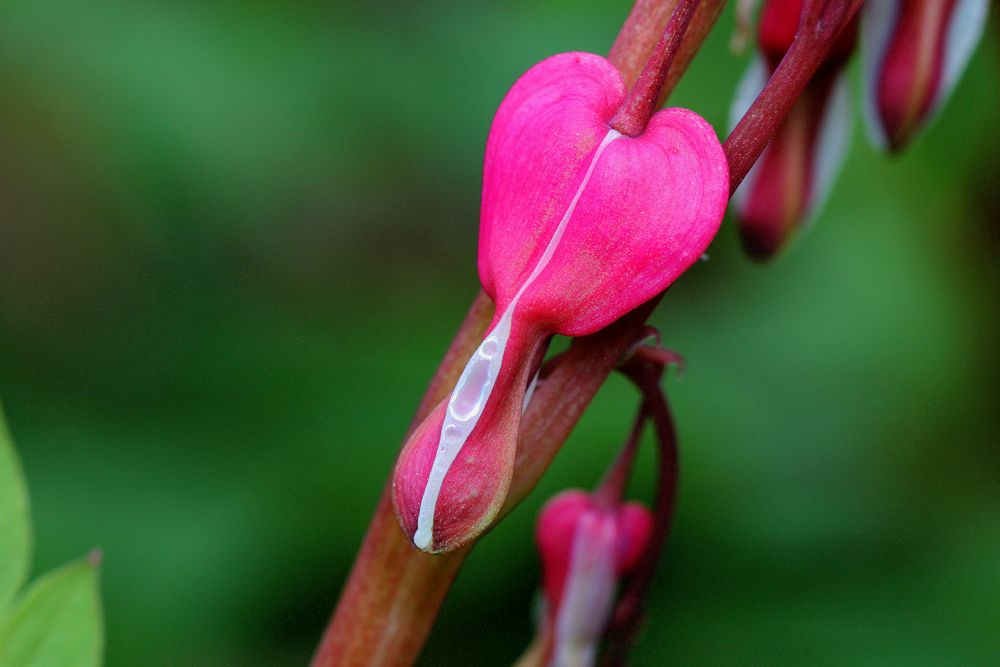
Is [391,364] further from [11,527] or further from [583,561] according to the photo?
[11,527]

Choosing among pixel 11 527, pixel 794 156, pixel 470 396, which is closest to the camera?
pixel 470 396

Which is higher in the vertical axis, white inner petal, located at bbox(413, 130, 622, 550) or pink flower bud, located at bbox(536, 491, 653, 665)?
white inner petal, located at bbox(413, 130, 622, 550)

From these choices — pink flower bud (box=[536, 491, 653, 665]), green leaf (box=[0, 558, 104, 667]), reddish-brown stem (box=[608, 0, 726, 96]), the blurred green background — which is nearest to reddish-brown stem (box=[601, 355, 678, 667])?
pink flower bud (box=[536, 491, 653, 665])

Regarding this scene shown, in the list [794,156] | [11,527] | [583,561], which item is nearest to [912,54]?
[794,156]

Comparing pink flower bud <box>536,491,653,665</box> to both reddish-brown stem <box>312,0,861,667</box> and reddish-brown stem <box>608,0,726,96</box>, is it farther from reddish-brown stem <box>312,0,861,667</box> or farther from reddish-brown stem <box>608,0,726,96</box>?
reddish-brown stem <box>608,0,726,96</box>

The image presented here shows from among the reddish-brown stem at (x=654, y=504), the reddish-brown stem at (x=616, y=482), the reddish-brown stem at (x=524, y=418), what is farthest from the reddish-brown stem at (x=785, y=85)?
the reddish-brown stem at (x=616, y=482)
